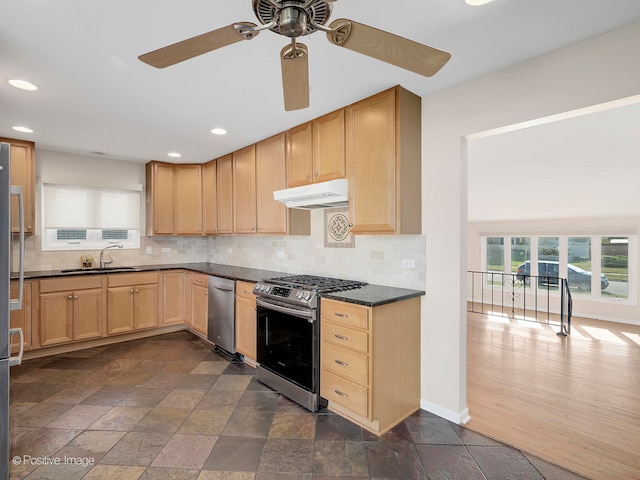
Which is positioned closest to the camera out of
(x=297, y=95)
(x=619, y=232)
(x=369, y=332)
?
(x=297, y=95)

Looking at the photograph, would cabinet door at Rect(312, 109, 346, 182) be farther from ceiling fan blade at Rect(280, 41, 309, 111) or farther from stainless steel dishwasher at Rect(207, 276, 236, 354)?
stainless steel dishwasher at Rect(207, 276, 236, 354)

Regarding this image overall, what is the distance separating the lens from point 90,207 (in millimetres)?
4328

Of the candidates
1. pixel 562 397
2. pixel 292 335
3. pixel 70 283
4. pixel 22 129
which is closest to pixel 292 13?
pixel 292 335

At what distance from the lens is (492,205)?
625cm

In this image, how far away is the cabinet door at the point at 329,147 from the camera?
8.93ft

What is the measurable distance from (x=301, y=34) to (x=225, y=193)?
331 centimetres

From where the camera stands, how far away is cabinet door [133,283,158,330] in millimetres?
4176

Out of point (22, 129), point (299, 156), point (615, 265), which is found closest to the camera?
point (299, 156)

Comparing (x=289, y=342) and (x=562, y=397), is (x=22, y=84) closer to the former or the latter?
(x=289, y=342)

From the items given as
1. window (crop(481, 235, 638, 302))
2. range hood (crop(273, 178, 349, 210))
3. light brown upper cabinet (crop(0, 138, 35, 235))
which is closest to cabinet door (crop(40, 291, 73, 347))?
light brown upper cabinet (crop(0, 138, 35, 235))

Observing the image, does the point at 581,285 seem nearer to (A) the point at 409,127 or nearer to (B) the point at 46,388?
(A) the point at 409,127

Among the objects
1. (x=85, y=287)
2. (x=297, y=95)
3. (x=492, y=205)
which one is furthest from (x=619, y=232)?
(x=85, y=287)

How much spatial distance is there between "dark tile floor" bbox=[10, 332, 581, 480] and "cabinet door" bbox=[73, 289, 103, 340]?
0.73 metres

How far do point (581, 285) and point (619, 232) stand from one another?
1.22 meters
